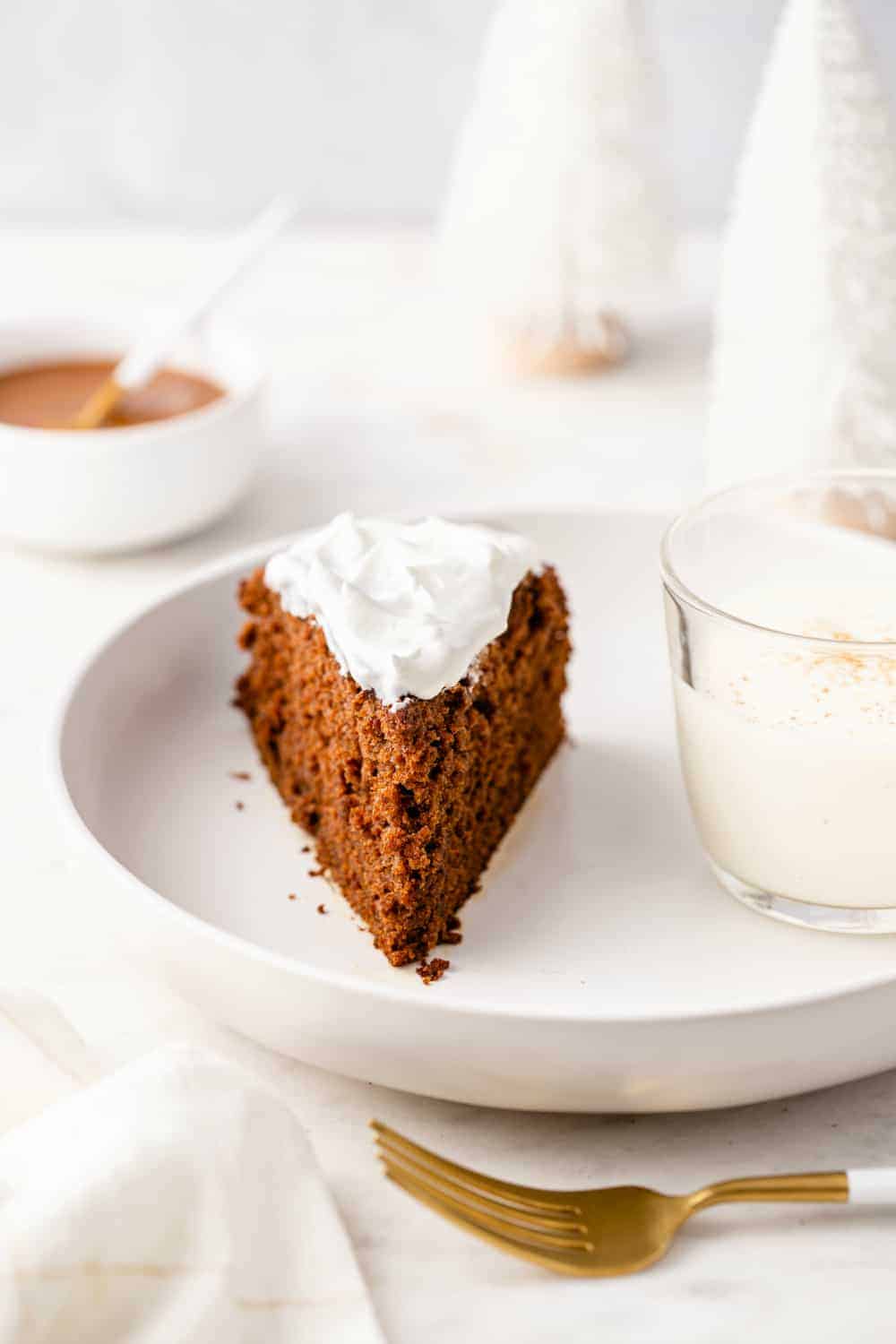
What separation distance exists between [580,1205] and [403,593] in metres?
0.59

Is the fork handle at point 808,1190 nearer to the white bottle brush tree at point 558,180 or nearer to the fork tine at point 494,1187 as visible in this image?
the fork tine at point 494,1187

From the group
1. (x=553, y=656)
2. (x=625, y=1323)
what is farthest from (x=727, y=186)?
(x=625, y=1323)

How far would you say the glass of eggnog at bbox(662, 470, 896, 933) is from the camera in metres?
1.37

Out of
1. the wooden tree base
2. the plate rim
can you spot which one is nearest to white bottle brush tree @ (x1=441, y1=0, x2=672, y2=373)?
the wooden tree base

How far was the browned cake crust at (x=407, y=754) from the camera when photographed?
57.1 inches

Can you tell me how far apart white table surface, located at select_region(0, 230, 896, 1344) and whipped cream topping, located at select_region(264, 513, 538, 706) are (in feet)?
1.10

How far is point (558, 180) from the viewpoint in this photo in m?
2.61

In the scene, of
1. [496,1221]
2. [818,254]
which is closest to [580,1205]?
[496,1221]

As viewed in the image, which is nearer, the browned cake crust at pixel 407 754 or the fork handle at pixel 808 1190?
the fork handle at pixel 808 1190

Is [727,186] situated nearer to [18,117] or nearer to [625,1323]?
[18,117]

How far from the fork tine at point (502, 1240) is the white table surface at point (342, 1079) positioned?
Result: 3cm

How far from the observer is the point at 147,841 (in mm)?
1647

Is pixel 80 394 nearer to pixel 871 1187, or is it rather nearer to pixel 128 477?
pixel 128 477

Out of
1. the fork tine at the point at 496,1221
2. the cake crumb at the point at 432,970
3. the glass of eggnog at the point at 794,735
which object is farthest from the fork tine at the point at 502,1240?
the glass of eggnog at the point at 794,735
